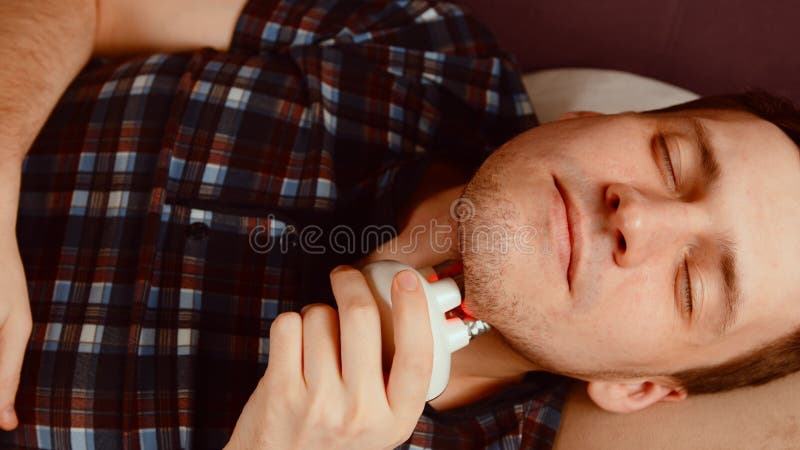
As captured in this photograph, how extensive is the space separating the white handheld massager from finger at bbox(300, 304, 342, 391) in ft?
0.24

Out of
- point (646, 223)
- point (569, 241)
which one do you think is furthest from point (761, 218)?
point (569, 241)

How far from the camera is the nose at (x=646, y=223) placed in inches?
38.9

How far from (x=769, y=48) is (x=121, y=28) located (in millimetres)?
1539

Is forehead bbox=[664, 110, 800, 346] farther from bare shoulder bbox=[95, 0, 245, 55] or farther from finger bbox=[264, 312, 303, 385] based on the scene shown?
bare shoulder bbox=[95, 0, 245, 55]

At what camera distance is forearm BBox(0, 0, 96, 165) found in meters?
1.19

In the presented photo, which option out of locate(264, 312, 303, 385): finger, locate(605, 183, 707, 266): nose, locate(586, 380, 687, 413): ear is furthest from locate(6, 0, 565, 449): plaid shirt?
locate(605, 183, 707, 266): nose

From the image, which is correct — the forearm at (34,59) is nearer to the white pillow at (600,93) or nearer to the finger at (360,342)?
the finger at (360,342)

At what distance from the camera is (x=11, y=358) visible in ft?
3.56

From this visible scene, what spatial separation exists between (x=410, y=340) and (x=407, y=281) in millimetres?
78

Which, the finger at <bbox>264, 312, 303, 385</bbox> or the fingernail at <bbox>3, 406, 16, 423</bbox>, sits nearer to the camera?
the finger at <bbox>264, 312, 303, 385</bbox>

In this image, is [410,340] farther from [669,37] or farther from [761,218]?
[669,37]

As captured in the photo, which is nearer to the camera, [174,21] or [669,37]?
[174,21]

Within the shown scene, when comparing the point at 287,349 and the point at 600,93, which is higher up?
the point at 600,93

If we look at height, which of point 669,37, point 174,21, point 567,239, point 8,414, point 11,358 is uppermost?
point 669,37
